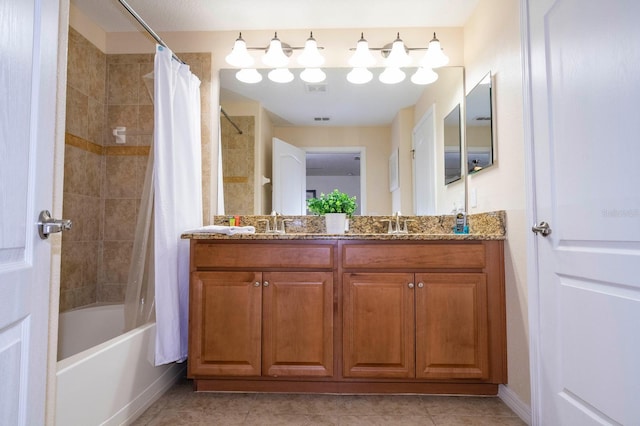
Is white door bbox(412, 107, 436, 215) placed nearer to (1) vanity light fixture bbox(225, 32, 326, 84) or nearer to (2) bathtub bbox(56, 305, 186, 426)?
(1) vanity light fixture bbox(225, 32, 326, 84)

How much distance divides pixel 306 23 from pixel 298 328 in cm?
200

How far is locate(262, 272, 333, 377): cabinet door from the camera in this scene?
185 cm

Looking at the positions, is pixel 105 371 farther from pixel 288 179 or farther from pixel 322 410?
pixel 288 179

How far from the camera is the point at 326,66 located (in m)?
2.50

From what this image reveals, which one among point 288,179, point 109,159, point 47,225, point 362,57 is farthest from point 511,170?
point 109,159

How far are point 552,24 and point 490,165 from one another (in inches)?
29.7

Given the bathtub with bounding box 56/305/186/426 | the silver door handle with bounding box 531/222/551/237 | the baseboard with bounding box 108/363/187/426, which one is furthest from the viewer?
the baseboard with bounding box 108/363/187/426

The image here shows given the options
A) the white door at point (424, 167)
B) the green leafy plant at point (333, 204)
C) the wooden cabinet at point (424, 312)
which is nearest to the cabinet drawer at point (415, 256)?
the wooden cabinet at point (424, 312)

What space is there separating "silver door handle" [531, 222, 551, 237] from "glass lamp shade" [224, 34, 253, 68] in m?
2.04

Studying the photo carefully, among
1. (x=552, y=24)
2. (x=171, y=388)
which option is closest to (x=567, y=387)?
(x=552, y=24)

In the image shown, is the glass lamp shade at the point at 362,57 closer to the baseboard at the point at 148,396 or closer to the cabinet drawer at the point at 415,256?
the cabinet drawer at the point at 415,256

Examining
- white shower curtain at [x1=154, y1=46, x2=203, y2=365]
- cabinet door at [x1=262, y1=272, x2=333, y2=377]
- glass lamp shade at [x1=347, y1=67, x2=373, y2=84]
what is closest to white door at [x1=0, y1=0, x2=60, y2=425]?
white shower curtain at [x1=154, y1=46, x2=203, y2=365]

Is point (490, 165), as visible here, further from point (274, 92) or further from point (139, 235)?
point (139, 235)

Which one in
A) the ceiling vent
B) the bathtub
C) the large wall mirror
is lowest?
the bathtub
